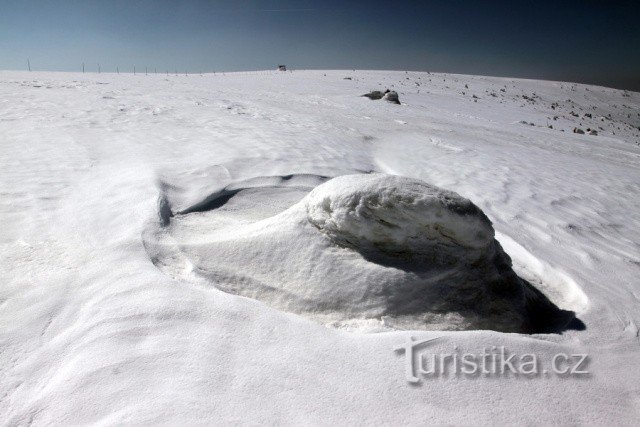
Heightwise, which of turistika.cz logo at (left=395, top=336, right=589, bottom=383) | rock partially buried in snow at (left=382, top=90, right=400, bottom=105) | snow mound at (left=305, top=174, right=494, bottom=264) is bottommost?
turistika.cz logo at (left=395, top=336, right=589, bottom=383)

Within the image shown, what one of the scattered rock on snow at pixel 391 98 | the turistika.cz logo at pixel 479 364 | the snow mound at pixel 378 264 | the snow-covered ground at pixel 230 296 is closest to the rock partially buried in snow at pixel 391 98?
the scattered rock on snow at pixel 391 98

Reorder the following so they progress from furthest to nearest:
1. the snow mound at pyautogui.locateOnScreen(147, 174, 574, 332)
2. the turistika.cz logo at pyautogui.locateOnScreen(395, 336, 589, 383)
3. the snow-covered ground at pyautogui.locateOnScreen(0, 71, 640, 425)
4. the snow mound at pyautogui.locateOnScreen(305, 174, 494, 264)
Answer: the snow mound at pyautogui.locateOnScreen(305, 174, 494, 264), the snow mound at pyautogui.locateOnScreen(147, 174, 574, 332), the turistika.cz logo at pyautogui.locateOnScreen(395, 336, 589, 383), the snow-covered ground at pyautogui.locateOnScreen(0, 71, 640, 425)

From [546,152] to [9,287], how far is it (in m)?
8.57

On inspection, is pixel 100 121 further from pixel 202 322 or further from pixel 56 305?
pixel 202 322

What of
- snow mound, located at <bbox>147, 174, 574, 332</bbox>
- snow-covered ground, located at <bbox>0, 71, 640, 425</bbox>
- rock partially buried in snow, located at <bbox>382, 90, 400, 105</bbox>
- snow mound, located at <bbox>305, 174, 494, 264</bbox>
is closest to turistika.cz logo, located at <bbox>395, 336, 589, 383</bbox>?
snow-covered ground, located at <bbox>0, 71, 640, 425</bbox>

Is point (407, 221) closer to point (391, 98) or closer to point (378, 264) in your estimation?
point (378, 264)

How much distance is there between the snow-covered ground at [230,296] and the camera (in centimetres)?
148

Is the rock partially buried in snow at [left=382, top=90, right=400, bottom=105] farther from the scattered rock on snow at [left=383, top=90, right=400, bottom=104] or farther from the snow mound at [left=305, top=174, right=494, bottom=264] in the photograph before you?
the snow mound at [left=305, top=174, right=494, bottom=264]

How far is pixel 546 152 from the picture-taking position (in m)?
7.95

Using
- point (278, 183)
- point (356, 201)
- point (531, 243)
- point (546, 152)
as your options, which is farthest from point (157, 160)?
point (546, 152)

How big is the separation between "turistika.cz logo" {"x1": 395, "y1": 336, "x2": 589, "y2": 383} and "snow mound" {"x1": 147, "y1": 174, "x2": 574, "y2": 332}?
24 centimetres

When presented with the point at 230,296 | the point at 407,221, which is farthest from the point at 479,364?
the point at 230,296

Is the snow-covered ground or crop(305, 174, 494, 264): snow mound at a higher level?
crop(305, 174, 494, 264): snow mound

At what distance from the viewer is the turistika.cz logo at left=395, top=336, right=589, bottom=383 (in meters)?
1.65
